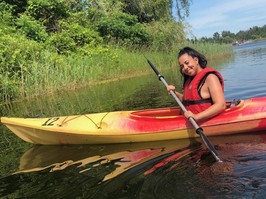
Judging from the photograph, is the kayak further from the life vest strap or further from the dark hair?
the dark hair

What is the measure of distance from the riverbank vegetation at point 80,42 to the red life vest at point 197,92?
745 cm

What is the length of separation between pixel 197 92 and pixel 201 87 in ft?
0.29

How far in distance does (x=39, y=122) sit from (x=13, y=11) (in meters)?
13.9

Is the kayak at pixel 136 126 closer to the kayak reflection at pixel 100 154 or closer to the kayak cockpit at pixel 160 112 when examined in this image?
the kayak cockpit at pixel 160 112

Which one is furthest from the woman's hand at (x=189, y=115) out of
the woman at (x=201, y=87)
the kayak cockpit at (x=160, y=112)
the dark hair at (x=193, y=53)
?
the kayak cockpit at (x=160, y=112)

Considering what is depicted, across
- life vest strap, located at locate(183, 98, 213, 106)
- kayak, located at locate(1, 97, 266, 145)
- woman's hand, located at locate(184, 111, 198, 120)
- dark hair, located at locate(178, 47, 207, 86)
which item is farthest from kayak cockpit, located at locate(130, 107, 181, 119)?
dark hair, located at locate(178, 47, 207, 86)

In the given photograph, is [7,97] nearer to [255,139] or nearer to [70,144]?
[70,144]

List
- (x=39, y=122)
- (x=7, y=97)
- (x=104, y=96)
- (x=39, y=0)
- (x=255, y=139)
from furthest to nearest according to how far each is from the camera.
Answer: (x=39, y=0) → (x=7, y=97) → (x=104, y=96) → (x=39, y=122) → (x=255, y=139)

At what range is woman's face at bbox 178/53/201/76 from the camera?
15.3ft

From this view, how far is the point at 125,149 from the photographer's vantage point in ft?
16.2

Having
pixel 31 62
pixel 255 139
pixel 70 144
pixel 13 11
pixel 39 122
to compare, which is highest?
pixel 13 11

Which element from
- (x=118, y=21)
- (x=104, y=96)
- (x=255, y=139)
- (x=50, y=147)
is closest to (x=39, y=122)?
(x=50, y=147)

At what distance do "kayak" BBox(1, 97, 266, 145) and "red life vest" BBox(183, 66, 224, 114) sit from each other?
23 cm

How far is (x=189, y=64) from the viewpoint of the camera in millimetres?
4676
